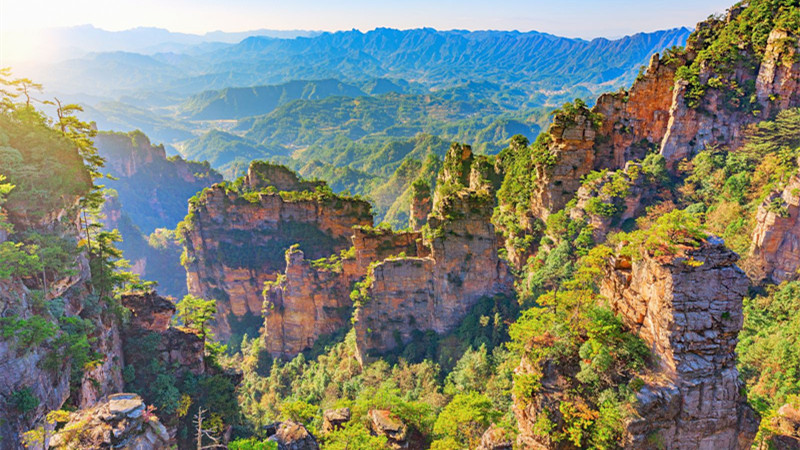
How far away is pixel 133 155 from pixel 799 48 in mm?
115694

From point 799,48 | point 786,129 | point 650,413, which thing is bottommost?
point 650,413

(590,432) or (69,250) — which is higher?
(69,250)

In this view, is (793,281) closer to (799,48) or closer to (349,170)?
(799,48)

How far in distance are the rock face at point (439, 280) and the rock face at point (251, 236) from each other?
11.9 metres

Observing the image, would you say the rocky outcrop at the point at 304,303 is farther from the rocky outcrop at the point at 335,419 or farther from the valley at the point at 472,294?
the rocky outcrop at the point at 335,419

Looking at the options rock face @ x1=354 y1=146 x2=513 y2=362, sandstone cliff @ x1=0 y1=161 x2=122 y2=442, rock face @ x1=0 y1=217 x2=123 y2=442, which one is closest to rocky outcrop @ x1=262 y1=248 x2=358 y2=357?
rock face @ x1=354 y1=146 x2=513 y2=362

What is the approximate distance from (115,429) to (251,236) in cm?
3306

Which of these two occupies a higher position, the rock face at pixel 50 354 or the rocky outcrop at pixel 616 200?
the rocky outcrop at pixel 616 200

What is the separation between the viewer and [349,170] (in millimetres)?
111562

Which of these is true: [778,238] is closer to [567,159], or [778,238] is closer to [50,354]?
[567,159]

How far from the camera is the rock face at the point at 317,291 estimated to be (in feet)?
114

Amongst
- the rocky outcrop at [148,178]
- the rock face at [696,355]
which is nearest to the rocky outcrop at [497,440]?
the rock face at [696,355]

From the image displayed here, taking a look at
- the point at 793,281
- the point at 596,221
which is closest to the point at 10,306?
the point at 596,221

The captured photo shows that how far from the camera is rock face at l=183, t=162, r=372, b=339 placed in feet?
142
